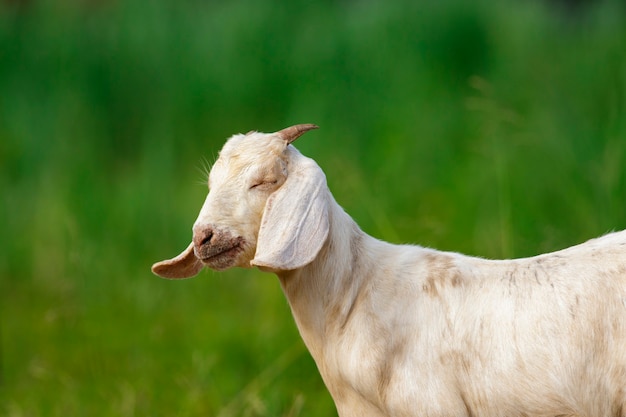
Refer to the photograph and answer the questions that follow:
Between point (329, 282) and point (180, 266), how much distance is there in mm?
513

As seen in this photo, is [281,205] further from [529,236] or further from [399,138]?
[399,138]

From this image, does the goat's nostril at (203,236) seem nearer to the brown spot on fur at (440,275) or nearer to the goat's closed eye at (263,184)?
the goat's closed eye at (263,184)

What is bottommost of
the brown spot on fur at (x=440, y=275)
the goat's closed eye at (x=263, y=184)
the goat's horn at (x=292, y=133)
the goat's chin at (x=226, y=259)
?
the brown spot on fur at (x=440, y=275)

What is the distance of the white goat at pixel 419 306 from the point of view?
305 cm

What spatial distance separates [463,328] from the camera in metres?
3.22

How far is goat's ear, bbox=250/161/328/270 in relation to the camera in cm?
302

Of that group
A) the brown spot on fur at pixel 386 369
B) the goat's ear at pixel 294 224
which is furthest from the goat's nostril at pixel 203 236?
the brown spot on fur at pixel 386 369

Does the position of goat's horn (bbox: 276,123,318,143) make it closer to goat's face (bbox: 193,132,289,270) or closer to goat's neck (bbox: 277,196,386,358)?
goat's face (bbox: 193,132,289,270)

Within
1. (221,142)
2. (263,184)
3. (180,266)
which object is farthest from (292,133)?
(221,142)

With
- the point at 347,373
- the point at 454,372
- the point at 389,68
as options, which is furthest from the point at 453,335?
the point at 389,68

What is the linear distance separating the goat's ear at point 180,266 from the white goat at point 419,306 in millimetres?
10

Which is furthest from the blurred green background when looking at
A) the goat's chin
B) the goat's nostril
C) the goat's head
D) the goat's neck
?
the goat's nostril

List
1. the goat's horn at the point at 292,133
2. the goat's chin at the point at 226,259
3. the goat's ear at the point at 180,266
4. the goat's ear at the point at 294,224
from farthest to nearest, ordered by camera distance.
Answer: the goat's ear at the point at 180,266, the goat's horn at the point at 292,133, the goat's chin at the point at 226,259, the goat's ear at the point at 294,224

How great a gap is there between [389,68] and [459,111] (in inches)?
24.8
